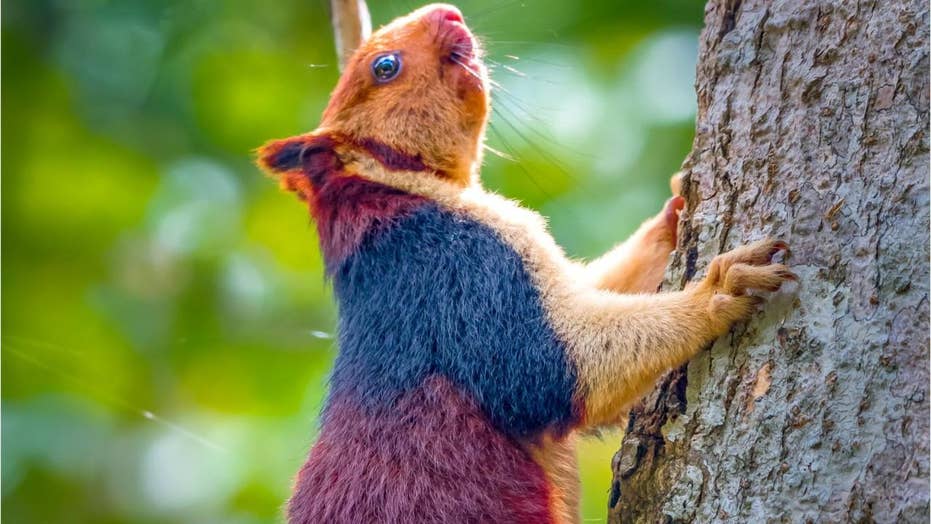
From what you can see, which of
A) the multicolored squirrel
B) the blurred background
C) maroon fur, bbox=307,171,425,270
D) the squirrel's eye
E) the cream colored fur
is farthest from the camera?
the blurred background

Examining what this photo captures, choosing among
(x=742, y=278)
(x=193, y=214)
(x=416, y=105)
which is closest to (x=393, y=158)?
(x=416, y=105)

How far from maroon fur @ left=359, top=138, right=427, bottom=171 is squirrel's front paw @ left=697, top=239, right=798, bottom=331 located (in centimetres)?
152

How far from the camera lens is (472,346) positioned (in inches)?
137

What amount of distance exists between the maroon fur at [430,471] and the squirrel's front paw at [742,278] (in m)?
0.85

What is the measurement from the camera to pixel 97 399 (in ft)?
22.2

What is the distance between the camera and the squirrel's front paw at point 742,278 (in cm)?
291

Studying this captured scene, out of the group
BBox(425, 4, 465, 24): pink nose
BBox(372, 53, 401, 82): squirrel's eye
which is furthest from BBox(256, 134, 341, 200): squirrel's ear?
BBox(425, 4, 465, 24): pink nose

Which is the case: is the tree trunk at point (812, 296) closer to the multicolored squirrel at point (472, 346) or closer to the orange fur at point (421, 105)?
the multicolored squirrel at point (472, 346)

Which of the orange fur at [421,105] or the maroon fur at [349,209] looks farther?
the orange fur at [421,105]

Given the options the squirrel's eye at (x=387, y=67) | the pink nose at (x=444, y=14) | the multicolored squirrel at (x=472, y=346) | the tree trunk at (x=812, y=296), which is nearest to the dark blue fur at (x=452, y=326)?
the multicolored squirrel at (x=472, y=346)

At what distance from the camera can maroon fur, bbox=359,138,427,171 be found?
14.0ft

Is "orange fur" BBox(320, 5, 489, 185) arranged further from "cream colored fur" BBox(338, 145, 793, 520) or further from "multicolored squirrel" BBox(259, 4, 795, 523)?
"cream colored fur" BBox(338, 145, 793, 520)

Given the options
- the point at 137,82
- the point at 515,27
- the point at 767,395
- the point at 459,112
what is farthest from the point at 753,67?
the point at 137,82

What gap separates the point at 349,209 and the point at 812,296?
73.7 inches
